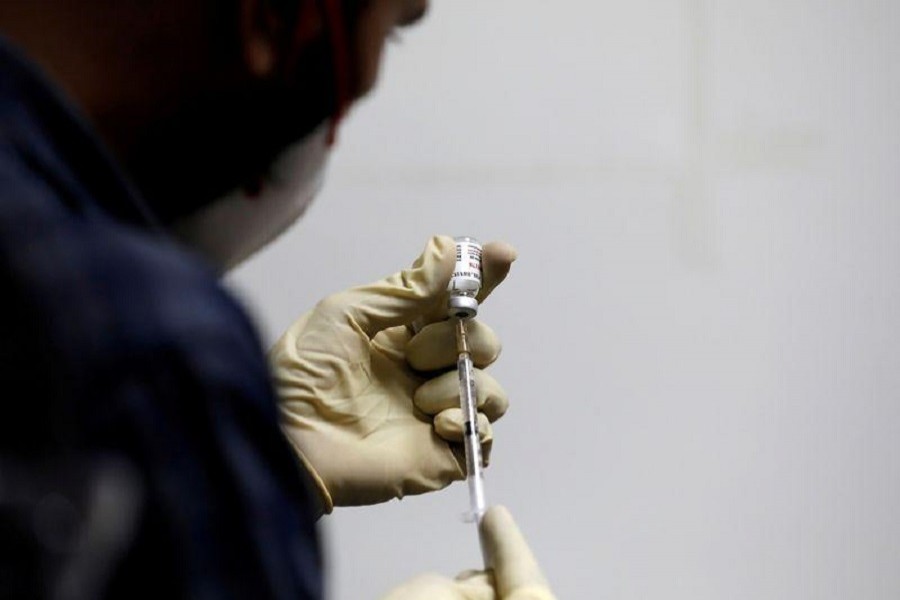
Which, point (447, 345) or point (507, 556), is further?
point (447, 345)

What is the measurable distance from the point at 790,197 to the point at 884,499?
422 mm

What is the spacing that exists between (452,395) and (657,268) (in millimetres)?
457

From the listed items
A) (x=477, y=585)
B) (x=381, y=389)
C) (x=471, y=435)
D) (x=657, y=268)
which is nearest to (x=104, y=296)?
(x=477, y=585)

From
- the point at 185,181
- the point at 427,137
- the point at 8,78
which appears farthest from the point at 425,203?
the point at 8,78

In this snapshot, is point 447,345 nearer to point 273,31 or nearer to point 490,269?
point 490,269

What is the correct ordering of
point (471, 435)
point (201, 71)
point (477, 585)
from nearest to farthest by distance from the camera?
point (201, 71) → point (477, 585) → point (471, 435)

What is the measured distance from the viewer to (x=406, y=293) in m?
1.11

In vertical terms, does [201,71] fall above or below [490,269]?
above

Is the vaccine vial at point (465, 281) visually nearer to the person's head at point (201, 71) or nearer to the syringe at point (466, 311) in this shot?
the syringe at point (466, 311)

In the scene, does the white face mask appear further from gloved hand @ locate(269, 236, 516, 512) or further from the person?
gloved hand @ locate(269, 236, 516, 512)

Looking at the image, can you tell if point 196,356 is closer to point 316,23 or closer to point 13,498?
point 13,498

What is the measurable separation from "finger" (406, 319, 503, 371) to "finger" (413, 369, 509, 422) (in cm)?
2

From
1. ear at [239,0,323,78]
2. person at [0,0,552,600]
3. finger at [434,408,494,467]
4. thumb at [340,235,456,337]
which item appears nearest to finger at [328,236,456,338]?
thumb at [340,235,456,337]

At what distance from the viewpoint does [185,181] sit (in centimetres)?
54
